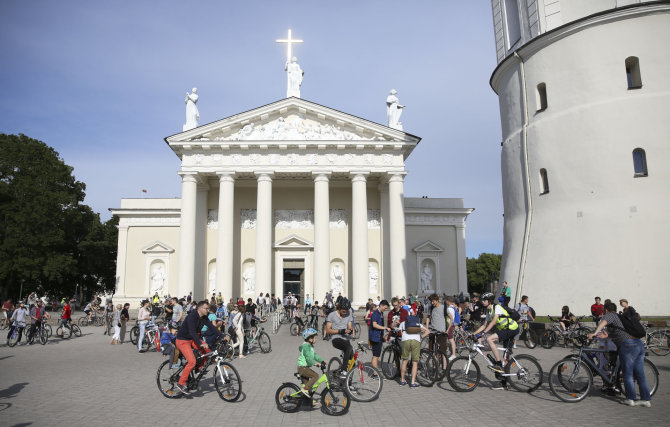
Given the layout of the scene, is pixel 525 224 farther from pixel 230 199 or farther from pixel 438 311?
pixel 230 199

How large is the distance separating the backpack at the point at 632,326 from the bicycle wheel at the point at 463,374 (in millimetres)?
2734

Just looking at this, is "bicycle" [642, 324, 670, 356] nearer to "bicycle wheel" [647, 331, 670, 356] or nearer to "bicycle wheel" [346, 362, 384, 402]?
"bicycle wheel" [647, 331, 670, 356]

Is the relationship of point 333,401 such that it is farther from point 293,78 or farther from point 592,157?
point 293,78

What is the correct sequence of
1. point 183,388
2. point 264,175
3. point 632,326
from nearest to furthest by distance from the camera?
point 632,326 < point 183,388 < point 264,175

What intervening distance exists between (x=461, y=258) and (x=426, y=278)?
3666mm

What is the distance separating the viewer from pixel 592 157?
20.5m

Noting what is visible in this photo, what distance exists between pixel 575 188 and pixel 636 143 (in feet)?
9.50

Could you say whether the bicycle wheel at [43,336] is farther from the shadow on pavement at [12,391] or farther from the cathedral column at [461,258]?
the cathedral column at [461,258]

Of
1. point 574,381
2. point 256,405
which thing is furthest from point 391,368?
point 574,381

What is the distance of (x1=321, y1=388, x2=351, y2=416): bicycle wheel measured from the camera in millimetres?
7840

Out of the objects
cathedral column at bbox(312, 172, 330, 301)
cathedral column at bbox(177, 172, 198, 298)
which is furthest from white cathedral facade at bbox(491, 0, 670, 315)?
cathedral column at bbox(177, 172, 198, 298)

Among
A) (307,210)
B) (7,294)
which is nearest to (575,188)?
(307,210)

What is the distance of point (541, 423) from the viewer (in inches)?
279

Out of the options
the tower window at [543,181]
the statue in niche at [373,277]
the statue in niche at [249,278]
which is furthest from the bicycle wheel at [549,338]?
the statue in niche at [249,278]
